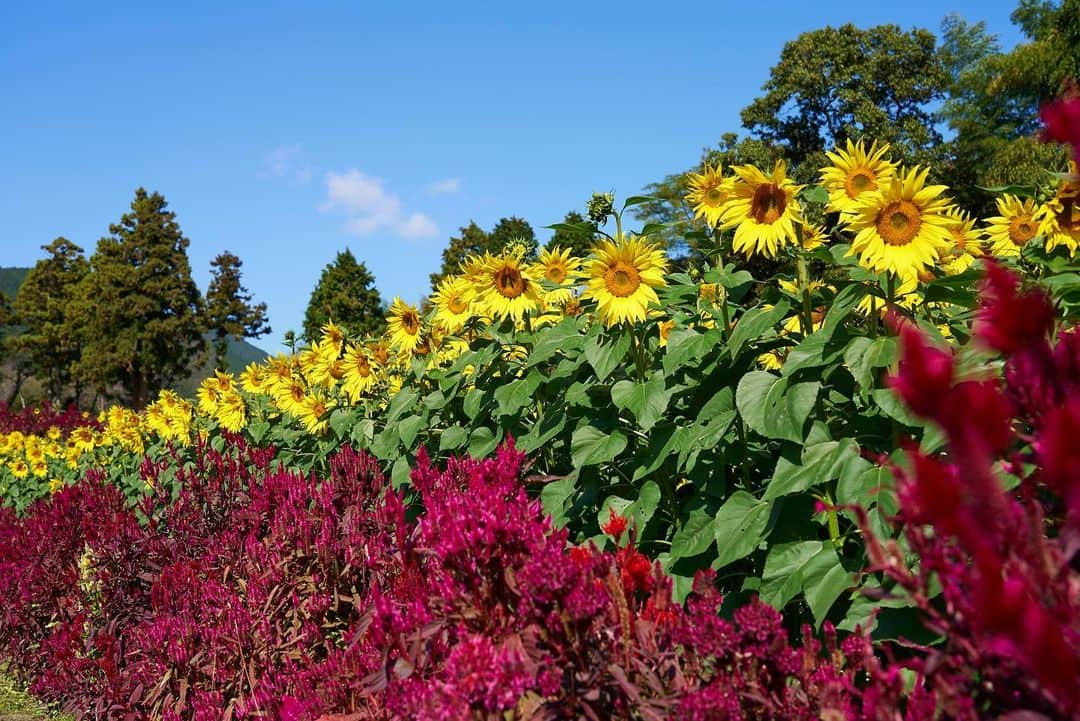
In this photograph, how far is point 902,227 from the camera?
2.91 m

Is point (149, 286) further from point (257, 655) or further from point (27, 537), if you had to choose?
point (257, 655)

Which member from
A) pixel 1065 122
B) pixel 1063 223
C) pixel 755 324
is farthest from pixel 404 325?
pixel 1065 122

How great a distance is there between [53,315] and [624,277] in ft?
206

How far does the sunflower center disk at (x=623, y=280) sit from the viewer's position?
11.9 ft

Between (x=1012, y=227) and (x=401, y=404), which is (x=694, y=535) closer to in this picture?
(x=1012, y=227)

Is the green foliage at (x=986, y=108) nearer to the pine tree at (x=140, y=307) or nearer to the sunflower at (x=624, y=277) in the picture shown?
the sunflower at (x=624, y=277)

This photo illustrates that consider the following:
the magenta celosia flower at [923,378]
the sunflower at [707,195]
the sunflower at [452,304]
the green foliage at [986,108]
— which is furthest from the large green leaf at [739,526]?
the green foliage at [986,108]

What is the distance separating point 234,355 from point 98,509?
188 m

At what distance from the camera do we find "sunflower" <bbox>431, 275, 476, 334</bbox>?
495cm

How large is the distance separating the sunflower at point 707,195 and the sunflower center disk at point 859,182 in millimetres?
555

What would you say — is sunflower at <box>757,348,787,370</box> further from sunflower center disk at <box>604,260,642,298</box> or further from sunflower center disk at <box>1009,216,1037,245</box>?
sunflower center disk at <box>1009,216,1037,245</box>

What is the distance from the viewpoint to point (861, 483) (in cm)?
261

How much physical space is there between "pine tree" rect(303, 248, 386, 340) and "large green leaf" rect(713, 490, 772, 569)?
142 feet

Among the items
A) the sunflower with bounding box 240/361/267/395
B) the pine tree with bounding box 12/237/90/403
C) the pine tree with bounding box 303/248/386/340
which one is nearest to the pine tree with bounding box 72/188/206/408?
the pine tree with bounding box 12/237/90/403
